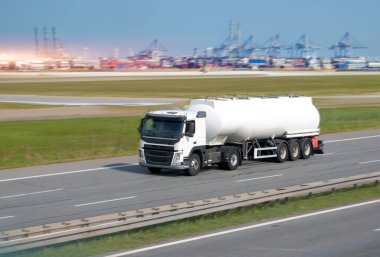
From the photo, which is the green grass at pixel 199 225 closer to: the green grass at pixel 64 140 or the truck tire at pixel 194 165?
the truck tire at pixel 194 165

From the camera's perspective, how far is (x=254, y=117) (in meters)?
35.4

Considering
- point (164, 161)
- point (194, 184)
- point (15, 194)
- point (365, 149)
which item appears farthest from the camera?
point (365, 149)

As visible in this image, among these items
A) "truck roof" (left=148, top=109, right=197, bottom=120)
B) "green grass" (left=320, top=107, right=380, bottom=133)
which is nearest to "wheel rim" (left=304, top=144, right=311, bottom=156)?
"truck roof" (left=148, top=109, right=197, bottom=120)

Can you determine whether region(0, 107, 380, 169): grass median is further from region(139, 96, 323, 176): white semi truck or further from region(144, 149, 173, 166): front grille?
region(139, 96, 323, 176): white semi truck

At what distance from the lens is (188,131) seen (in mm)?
32938

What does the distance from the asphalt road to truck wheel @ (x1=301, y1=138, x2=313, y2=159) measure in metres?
0.43

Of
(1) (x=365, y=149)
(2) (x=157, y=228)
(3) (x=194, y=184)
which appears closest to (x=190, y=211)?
(2) (x=157, y=228)

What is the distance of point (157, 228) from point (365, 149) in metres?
25.2

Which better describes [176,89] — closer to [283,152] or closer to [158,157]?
[283,152]

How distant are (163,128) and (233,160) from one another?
12.6ft

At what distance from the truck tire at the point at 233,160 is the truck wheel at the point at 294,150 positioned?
13.2ft

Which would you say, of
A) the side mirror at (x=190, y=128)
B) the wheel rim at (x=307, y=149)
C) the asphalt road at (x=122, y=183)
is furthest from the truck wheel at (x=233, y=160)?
the wheel rim at (x=307, y=149)

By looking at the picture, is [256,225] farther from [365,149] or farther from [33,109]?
[33,109]

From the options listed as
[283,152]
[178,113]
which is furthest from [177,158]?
[283,152]
